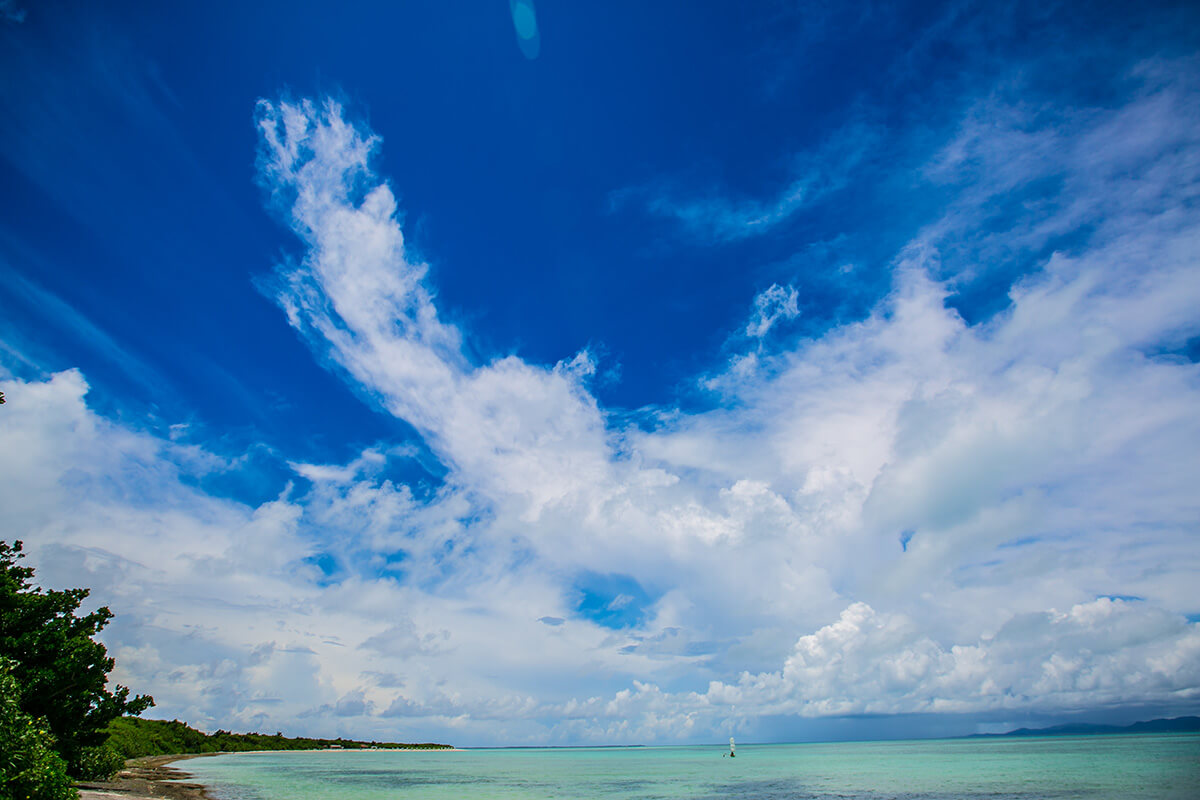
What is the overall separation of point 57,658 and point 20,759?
46.6 ft

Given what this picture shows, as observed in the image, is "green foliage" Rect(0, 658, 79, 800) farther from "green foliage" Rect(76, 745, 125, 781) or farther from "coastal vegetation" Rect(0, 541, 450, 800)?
"green foliage" Rect(76, 745, 125, 781)

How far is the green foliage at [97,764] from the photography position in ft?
147

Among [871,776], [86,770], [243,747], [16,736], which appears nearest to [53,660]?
[16,736]

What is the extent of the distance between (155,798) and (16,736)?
26071 millimetres

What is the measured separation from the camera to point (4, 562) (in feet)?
110

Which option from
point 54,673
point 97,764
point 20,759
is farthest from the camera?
point 97,764

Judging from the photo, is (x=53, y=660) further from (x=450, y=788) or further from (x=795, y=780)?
(x=795, y=780)

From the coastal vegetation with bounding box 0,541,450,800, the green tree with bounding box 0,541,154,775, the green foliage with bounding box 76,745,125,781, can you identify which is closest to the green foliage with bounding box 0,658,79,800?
the coastal vegetation with bounding box 0,541,450,800

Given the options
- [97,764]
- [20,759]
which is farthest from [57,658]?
[97,764]

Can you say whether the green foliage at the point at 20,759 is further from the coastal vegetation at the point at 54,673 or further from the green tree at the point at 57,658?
the green tree at the point at 57,658

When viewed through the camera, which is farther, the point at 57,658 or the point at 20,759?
the point at 57,658

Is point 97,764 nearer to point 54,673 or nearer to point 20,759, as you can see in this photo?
point 54,673

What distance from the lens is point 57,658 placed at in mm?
30984

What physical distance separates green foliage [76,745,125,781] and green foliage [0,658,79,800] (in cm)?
3158
